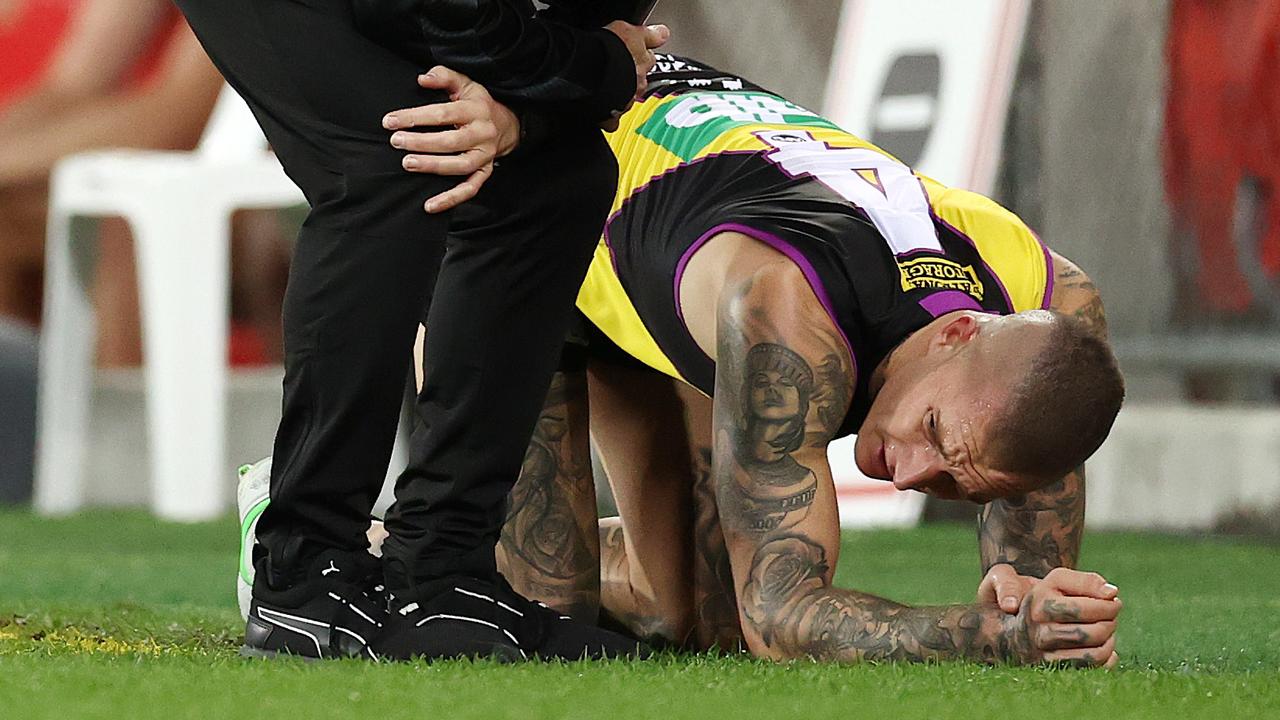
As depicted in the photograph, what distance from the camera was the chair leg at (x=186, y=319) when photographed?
6309mm

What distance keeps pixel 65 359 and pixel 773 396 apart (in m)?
4.58

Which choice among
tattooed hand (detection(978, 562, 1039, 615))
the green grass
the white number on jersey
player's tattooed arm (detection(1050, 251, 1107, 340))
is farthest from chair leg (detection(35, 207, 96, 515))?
tattooed hand (detection(978, 562, 1039, 615))

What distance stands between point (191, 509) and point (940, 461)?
4234 millimetres

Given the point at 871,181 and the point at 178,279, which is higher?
the point at 871,181

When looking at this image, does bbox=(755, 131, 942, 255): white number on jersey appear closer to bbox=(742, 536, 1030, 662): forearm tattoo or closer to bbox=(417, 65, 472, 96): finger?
bbox=(742, 536, 1030, 662): forearm tattoo

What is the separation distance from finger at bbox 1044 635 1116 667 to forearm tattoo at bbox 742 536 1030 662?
0.04m

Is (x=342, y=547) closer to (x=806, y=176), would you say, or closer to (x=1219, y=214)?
(x=806, y=176)

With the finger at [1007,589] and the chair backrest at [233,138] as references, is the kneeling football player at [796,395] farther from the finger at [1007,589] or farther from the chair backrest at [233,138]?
the chair backrest at [233,138]

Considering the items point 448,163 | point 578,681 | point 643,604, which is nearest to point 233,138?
point 643,604

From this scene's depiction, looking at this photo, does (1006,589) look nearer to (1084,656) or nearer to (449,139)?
(1084,656)

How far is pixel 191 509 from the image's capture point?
21.3 feet

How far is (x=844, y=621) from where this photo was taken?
2.64 m

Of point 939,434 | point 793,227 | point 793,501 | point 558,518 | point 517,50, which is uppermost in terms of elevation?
point 517,50

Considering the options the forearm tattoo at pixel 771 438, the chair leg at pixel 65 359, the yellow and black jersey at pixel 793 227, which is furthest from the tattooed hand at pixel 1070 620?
the chair leg at pixel 65 359
